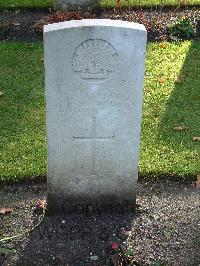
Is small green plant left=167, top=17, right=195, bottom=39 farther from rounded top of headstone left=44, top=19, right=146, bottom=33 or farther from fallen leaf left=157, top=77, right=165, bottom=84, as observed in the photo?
rounded top of headstone left=44, top=19, right=146, bottom=33

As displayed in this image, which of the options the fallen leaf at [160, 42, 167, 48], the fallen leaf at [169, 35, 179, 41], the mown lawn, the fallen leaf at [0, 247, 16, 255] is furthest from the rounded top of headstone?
the mown lawn

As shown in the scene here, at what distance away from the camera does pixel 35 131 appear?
20.1 feet

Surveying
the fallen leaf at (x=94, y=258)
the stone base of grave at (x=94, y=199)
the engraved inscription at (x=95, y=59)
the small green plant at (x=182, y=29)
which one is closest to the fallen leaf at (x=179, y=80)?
the small green plant at (x=182, y=29)

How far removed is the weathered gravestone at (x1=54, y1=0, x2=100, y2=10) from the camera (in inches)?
364

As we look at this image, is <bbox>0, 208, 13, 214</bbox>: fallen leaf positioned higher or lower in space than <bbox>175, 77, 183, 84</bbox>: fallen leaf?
lower

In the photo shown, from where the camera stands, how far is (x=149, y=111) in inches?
259

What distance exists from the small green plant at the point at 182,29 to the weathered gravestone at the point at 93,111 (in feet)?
14.4

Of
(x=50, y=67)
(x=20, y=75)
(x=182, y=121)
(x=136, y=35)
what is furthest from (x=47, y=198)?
(x=20, y=75)

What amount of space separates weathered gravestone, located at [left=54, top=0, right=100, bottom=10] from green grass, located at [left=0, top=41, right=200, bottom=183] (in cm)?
134

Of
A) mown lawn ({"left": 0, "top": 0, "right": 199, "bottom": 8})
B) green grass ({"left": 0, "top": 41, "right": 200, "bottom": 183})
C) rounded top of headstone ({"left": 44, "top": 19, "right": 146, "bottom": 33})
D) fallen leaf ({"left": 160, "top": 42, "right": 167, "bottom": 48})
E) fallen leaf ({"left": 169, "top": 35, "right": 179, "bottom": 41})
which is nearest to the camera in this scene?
rounded top of headstone ({"left": 44, "top": 19, "right": 146, "bottom": 33})

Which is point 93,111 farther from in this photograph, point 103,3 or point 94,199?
point 103,3

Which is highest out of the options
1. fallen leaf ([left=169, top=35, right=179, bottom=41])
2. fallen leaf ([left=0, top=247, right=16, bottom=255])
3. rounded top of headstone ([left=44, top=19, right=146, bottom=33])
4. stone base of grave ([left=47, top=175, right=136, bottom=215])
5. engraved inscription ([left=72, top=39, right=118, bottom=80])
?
rounded top of headstone ([left=44, top=19, right=146, bottom=33])

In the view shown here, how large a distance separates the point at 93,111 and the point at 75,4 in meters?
5.23

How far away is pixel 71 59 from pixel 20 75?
3264 millimetres
